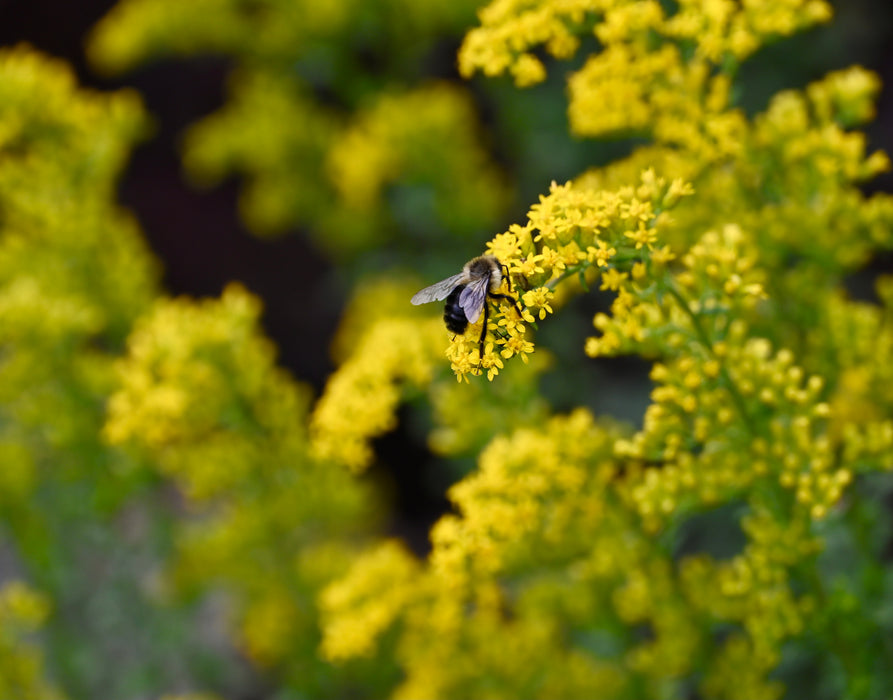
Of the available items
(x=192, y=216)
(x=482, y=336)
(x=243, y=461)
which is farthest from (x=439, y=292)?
(x=192, y=216)

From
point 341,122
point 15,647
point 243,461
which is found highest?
point 341,122

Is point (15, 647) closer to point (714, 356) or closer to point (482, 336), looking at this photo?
point (482, 336)

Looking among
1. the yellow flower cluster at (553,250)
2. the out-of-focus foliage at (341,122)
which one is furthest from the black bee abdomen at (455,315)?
the out-of-focus foliage at (341,122)

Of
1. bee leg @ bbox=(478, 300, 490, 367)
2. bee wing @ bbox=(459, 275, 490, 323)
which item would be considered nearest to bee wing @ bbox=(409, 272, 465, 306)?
bee wing @ bbox=(459, 275, 490, 323)

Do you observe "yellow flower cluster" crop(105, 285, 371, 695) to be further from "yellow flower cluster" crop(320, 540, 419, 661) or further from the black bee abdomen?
the black bee abdomen

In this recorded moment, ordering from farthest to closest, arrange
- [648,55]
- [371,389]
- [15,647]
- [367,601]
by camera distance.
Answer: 1. [15,647]
2. [367,601]
3. [371,389]
4. [648,55]

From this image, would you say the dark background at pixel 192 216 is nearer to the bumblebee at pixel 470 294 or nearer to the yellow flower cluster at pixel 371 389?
the yellow flower cluster at pixel 371 389
